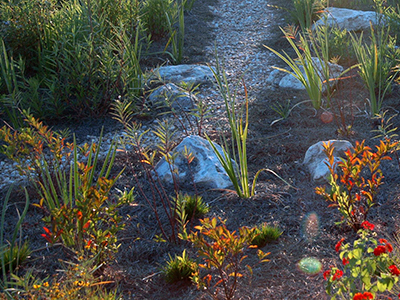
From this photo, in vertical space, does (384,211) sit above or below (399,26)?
below

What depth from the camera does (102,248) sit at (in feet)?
6.05

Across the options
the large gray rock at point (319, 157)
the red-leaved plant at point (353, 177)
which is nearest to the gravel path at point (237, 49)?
the large gray rock at point (319, 157)

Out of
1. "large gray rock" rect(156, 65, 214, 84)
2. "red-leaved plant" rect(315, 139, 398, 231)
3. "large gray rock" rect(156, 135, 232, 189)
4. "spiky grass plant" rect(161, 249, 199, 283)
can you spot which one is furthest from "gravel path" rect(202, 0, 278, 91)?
"spiky grass plant" rect(161, 249, 199, 283)

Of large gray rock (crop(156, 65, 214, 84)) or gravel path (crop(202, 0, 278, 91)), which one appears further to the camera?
gravel path (crop(202, 0, 278, 91))

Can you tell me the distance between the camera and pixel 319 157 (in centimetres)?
281

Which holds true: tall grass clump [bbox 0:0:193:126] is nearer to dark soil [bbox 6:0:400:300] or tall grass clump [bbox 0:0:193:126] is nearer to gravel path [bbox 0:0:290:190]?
dark soil [bbox 6:0:400:300]

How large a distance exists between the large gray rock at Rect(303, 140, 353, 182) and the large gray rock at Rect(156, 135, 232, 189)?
0.57 m

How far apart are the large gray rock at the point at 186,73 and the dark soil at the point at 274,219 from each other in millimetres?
1037

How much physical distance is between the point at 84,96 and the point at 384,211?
271 cm

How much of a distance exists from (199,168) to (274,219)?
75 cm

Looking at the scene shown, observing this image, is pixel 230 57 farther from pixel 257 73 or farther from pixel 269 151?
pixel 269 151

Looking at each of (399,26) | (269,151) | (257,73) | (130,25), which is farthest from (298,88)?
(130,25)

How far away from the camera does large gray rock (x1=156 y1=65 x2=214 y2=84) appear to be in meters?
4.43

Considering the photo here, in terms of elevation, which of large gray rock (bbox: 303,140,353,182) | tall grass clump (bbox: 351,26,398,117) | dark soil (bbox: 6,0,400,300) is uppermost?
tall grass clump (bbox: 351,26,398,117)
